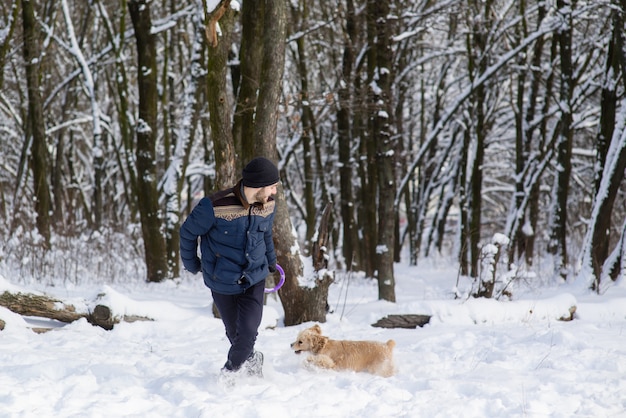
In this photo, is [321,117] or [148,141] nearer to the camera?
[148,141]

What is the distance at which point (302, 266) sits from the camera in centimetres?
689

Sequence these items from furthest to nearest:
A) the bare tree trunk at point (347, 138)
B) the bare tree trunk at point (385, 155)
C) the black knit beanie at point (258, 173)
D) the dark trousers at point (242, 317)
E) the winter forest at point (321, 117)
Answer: the bare tree trunk at point (347, 138) < the bare tree trunk at point (385, 155) < the winter forest at point (321, 117) < the dark trousers at point (242, 317) < the black knit beanie at point (258, 173)

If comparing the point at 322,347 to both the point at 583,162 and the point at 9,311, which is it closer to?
the point at 9,311

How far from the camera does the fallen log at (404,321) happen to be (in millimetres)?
6844

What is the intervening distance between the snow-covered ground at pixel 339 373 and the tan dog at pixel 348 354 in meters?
0.11

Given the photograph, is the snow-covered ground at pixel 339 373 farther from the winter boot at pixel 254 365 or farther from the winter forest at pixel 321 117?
the winter forest at pixel 321 117

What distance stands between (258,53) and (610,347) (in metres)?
5.58

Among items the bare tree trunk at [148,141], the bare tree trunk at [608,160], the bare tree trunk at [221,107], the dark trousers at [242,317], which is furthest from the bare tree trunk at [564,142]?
the dark trousers at [242,317]

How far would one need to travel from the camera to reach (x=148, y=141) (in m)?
11.4

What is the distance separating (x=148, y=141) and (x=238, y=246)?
7.86m

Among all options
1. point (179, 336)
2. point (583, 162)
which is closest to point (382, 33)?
point (179, 336)

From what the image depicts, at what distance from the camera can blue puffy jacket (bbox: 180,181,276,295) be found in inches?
163

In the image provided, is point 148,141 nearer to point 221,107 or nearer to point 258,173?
point 221,107

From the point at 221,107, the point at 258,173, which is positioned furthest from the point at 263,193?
the point at 221,107
